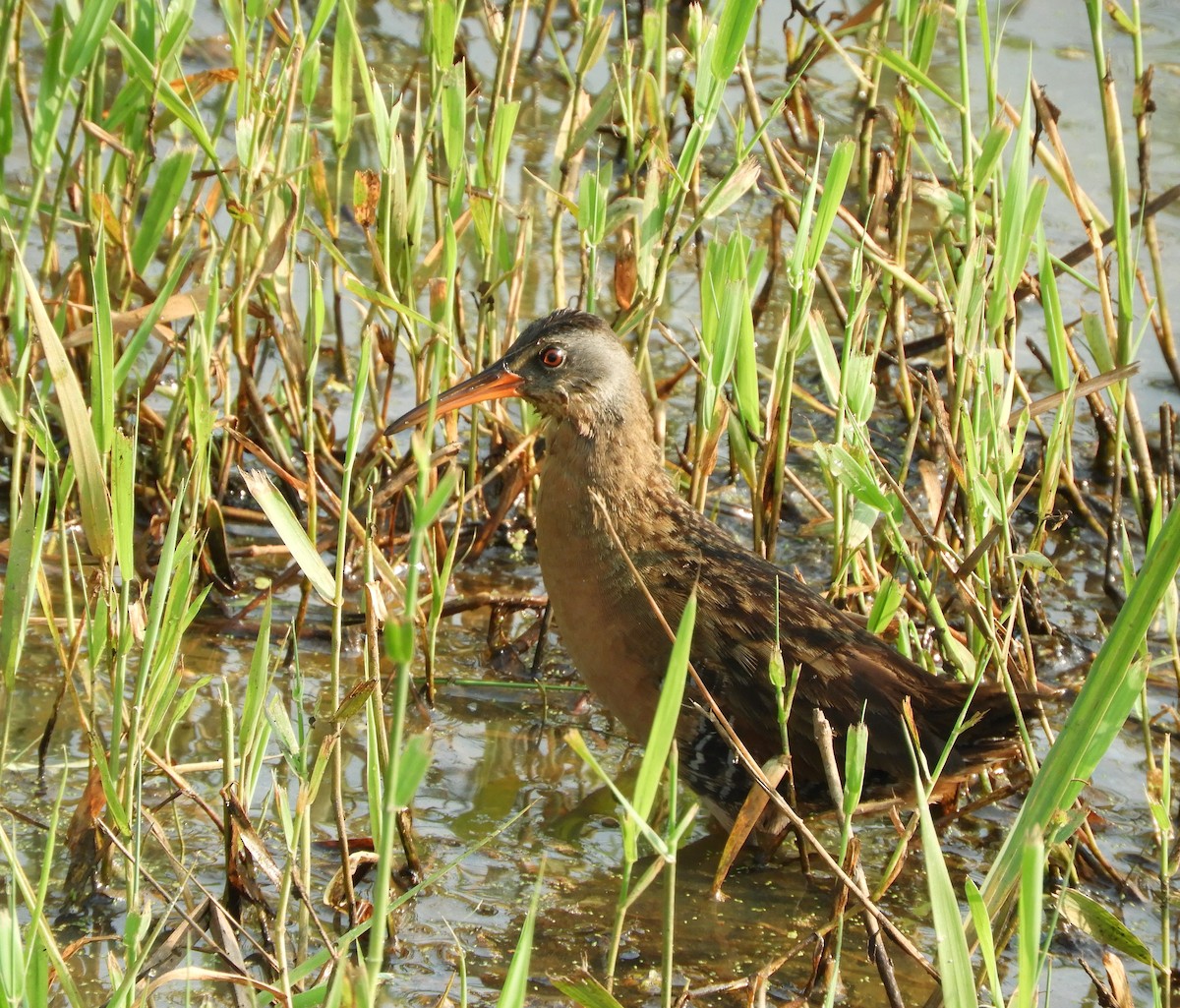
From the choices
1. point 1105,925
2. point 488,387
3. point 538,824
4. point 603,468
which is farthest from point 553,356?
point 1105,925

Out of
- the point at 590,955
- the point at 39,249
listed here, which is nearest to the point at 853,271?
the point at 590,955

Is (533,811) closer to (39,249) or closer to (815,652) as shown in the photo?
(815,652)

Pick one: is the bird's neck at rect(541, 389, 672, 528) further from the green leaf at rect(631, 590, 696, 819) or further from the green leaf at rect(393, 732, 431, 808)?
the green leaf at rect(393, 732, 431, 808)

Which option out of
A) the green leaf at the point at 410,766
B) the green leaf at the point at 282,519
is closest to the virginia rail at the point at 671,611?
the green leaf at the point at 282,519

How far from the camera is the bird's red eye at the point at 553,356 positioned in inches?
141

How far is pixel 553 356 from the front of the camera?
3.59m

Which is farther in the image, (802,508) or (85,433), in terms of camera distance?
(802,508)

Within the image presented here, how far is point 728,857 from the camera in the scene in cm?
271

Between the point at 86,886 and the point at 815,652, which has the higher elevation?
the point at 815,652

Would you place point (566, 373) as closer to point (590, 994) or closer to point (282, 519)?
point (282, 519)

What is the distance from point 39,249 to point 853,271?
9.23 feet

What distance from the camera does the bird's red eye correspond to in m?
3.59

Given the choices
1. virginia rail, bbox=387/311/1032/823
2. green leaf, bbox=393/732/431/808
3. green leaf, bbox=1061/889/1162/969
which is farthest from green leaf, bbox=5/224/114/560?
green leaf, bbox=1061/889/1162/969

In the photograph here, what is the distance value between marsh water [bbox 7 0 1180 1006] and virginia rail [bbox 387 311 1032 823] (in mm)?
245
